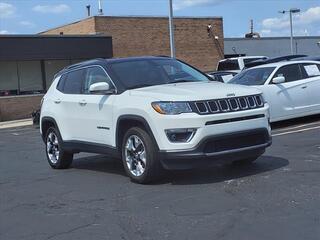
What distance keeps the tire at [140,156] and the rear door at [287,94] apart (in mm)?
6188

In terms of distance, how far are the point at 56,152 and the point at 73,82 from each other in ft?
4.63

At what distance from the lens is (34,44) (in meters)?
28.6

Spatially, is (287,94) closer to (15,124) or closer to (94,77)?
(94,77)

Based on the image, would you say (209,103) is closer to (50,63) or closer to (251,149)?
(251,149)

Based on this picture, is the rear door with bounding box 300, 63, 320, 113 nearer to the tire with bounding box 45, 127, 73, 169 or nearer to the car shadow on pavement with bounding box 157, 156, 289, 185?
the car shadow on pavement with bounding box 157, 156, 289, 185

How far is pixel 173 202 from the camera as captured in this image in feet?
22.7

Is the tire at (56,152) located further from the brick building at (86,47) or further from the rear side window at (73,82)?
the brick building at (86,47)

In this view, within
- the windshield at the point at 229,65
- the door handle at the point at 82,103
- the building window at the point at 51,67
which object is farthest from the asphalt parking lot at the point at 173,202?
the building window at the point at 51,67

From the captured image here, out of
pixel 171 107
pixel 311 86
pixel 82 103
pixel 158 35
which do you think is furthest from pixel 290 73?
pixel 158 35

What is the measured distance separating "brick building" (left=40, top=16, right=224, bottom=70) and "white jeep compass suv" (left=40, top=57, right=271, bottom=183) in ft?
73.9

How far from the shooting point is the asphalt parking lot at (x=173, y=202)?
19.0 ft

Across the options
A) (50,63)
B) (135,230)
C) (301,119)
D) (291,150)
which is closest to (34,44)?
(50,63)

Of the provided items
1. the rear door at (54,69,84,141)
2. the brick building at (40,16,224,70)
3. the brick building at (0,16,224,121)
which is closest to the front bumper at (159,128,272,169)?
the rear door at (54,69,84,141)

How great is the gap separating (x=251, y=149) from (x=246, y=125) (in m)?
0.36
